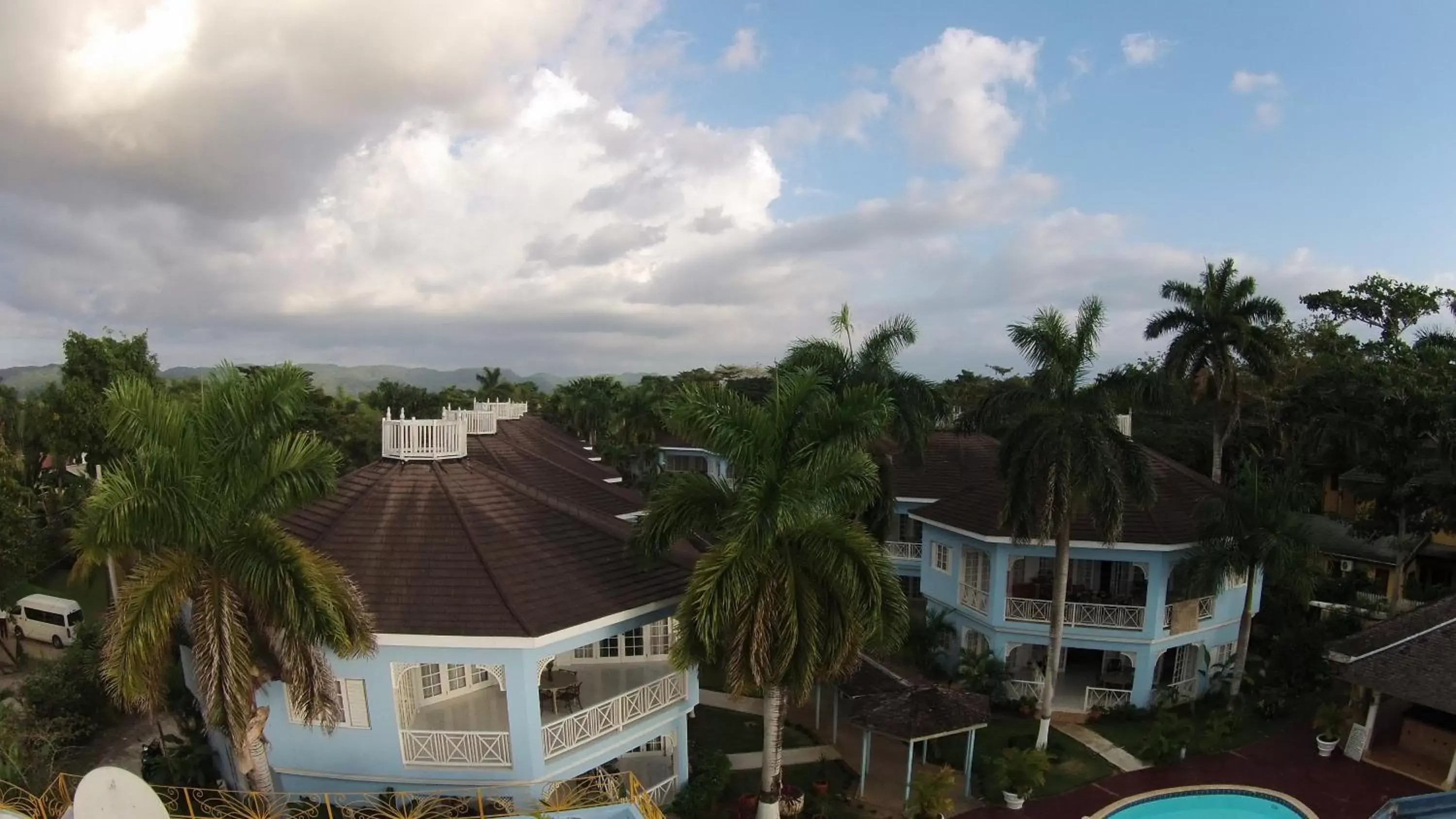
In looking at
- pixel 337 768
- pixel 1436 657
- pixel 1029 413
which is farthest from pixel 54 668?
pixel 1436 657

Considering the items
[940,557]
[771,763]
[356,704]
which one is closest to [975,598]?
[940,557]

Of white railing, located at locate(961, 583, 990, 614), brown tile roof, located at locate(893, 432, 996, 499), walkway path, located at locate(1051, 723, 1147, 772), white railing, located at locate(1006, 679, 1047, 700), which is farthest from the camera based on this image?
brown tile roof, located at locate(893, 432, 996, 499)

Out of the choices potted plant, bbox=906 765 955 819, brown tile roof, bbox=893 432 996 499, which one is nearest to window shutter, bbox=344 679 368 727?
potted plant, bbox=906 765 955 819

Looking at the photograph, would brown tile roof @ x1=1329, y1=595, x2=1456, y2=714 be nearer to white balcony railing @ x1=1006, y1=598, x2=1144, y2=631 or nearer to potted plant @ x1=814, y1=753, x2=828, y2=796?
white balcony railing @ x1=1006, y1=598, x2=1144, y2=631

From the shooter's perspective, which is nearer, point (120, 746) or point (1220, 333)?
point (120, 746)

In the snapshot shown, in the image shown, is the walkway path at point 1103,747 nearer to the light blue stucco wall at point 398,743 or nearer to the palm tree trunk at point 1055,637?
the palm tree trunk at point 1055,637

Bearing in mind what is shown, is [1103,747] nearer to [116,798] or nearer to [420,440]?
[420,440]

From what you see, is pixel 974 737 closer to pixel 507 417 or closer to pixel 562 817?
pixel 562 817
